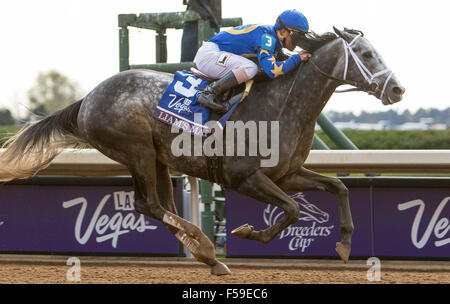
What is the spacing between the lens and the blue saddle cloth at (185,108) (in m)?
5.78

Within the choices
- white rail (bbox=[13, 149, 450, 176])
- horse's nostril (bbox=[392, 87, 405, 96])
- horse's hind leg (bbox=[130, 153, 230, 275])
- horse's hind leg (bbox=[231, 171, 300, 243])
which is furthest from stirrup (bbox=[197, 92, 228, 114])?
white rail (bbox=[13, 149, 450, 176])

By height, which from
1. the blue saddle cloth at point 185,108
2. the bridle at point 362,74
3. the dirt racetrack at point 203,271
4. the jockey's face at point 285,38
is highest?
the jockey's face at point 285,38

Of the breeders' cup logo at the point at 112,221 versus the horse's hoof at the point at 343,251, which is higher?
the horse's hoof at the point at 343,251

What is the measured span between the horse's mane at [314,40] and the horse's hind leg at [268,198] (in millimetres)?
990

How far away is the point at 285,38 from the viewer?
5.85 metres

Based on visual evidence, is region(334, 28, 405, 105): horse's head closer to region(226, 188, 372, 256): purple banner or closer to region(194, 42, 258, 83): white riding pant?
region(194, 42, 258, 83): white riding pant

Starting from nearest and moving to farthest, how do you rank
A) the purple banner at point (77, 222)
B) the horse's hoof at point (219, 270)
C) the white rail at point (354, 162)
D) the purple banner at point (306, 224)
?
1. the horse's hoof at point (219, 270)
2. the white rail at point (354, 162)
3. the purple banner at point (306, 224)
4. the purple banner at point (77, 222)

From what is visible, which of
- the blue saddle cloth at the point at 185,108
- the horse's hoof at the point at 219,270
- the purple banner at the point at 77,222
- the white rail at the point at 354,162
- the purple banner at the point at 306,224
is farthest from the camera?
the purple banner at the point at 77,222

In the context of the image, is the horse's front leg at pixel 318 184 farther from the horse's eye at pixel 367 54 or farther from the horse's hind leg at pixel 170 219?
the horse's eye at pixel 367 54

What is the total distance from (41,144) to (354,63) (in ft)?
8.51

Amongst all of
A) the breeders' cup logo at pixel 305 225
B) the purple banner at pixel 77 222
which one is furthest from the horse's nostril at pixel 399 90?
the purple banner at pixel 77 222

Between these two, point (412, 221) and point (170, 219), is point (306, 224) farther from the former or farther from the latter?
point (170, 219)

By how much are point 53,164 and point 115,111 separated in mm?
1740

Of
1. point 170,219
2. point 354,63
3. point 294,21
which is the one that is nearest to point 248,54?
point 294,21
